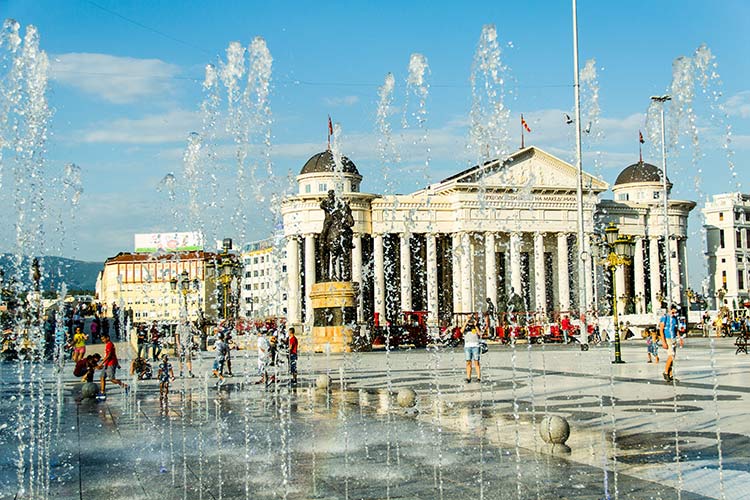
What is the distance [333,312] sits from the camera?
33.0 meters

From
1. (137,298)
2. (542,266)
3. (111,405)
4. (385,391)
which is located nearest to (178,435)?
(111,405)

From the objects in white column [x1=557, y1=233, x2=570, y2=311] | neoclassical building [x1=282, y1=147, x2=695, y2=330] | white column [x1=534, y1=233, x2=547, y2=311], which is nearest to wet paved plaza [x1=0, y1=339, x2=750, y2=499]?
neoclassical building [x1=282, y1=147, x2=695, y2=330]

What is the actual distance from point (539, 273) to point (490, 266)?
15.0 feet

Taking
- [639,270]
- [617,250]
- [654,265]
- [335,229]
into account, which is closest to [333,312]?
[335,229]

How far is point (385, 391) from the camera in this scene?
53.0 feet

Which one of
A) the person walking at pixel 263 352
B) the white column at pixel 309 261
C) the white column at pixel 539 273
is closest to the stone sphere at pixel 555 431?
the person walking at pixel 263 352

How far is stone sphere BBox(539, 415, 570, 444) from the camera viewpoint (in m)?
8.88

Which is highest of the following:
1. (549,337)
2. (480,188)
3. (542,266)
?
(480,188)

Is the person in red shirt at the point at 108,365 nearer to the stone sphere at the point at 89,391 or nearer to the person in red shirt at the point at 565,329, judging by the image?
the stone sphere at the point at 89,391

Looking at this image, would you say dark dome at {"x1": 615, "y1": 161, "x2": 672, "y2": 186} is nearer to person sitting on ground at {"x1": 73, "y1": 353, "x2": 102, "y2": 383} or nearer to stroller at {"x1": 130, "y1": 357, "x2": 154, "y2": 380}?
stroller at {"x1": 130, "y1": 357, "x2": 154, "y2": 380}

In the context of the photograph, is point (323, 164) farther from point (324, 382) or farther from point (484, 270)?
point (324, 382)

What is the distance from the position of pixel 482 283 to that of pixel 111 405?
6349 cm

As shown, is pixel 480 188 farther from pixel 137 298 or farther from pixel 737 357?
pixel 137 298

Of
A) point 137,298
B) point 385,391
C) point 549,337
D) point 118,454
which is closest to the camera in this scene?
point 118,454
